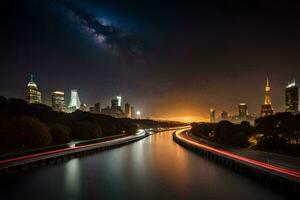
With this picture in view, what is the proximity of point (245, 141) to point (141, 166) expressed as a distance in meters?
27.6

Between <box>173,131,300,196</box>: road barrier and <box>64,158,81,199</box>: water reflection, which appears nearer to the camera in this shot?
<box>173,131,300,196</box>: road barrier

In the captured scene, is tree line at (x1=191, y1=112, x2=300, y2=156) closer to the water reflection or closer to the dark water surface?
the dark water surface

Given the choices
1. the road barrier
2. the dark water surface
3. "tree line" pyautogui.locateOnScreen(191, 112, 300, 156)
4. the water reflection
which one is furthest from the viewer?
"tree line" pyautogui.locateOnScreen(191, 112, 300, 156)

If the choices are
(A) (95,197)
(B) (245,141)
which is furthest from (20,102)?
(A) (95,197)

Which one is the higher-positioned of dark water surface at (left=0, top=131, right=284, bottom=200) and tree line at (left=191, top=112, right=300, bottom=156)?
tree line at (left=191, top=112, right=300, bottom=156)

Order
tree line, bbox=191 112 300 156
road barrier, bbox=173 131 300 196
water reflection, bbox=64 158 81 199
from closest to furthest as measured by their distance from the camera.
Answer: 1. road barrier, bbox=173 131 300 196
2. water reflection, bbox=64 158 81 199
3. tree line, bbox=191 112 300 156

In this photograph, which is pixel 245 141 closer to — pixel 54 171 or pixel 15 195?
pixel 54 171

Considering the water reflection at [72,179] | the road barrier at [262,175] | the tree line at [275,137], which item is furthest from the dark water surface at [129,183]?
the tree line at [275,137]

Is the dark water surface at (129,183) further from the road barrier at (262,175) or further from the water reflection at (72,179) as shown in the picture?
the road barrier at (262,175)

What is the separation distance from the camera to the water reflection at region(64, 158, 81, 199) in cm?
3481

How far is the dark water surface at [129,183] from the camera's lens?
110 feet

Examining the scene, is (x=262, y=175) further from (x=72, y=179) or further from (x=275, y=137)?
(x=275, y=137)

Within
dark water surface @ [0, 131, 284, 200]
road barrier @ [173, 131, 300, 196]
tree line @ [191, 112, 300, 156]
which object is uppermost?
tree line @ [191, 112, 300, 156]

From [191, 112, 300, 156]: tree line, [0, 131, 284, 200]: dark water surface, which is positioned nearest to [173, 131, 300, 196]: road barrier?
[0, 131, 284, 200]: dark water surface
